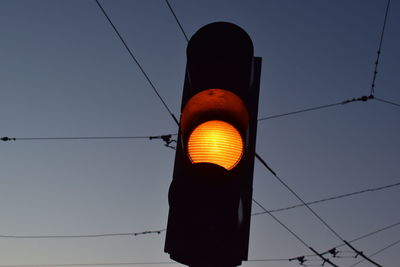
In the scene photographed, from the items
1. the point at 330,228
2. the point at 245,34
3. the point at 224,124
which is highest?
the point at 330,228

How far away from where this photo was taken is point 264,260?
14.9m

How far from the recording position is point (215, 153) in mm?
1343

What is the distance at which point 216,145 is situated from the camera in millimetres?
1347

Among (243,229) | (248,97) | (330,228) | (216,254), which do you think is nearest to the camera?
(216,254)

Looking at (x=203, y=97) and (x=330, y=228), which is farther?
(x=330, y=228)

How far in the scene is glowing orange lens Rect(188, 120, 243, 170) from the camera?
1.34 m

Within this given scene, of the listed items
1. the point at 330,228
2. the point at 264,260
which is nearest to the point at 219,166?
the point at 330,228

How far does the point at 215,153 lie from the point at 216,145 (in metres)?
0.02

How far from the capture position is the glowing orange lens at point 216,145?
4.41ft

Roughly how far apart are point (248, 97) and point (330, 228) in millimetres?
9020

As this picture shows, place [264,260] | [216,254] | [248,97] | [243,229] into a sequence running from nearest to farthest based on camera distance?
[216,254]
[243,229]
[248,97]
[264,260]

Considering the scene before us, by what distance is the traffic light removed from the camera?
1283mm

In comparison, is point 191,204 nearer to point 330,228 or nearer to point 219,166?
point 219,166

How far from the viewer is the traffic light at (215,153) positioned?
128 cm
